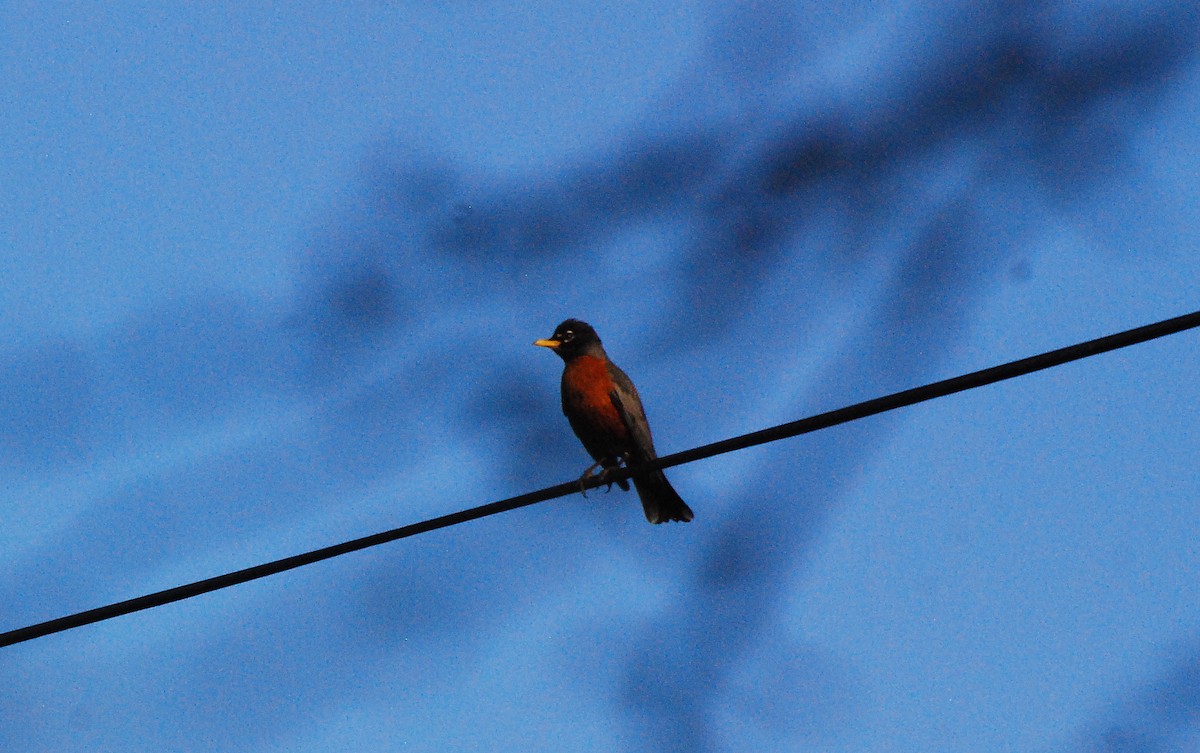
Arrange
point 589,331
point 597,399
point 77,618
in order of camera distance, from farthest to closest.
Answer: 1. point 589,331
2. point 597,399
3. point 77,618

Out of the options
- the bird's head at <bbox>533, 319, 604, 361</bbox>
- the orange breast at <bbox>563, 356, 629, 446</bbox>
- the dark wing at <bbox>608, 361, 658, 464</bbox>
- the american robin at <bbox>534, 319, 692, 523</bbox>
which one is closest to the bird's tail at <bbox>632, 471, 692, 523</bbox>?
the american robin at <bbox>534, 319, 692, 523</bbox>

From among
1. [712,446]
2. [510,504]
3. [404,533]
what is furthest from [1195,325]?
[404,533]

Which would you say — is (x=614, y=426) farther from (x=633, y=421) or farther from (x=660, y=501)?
(x=660, y=501)

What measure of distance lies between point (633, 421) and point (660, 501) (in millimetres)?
563

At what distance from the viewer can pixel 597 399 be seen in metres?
9.75

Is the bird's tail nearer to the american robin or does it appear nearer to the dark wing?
the american robin

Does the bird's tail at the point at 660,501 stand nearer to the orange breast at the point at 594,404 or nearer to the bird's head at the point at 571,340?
the orange breast at the point at 594,404

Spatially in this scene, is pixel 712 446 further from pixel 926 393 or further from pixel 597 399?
pixel 597 399

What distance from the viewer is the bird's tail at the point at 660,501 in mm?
9484

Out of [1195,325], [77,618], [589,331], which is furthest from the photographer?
[589,331]

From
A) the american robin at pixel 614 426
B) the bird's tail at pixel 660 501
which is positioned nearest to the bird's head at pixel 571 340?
the american robin at pixel 614 426

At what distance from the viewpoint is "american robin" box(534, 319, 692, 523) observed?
952 cm

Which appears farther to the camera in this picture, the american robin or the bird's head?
the bird's head

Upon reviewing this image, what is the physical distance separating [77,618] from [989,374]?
347 centimetres
